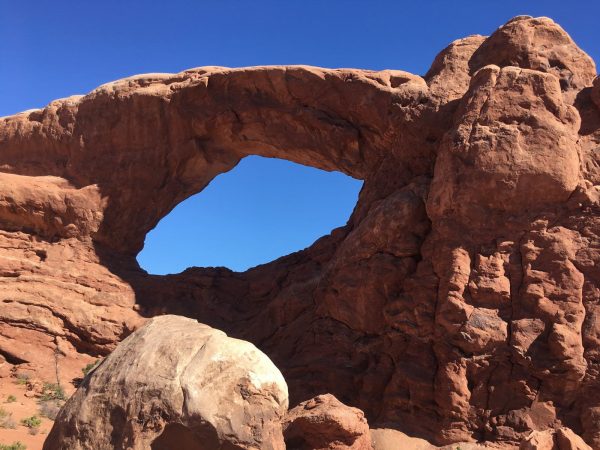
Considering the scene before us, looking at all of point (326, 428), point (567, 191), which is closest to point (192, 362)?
point (326, 428)

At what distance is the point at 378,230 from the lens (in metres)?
13.1

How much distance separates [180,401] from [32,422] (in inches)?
215

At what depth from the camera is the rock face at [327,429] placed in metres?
9.42

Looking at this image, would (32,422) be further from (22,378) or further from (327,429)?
(327,429)

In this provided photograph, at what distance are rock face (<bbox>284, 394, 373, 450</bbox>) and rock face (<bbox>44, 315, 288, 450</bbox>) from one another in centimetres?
170

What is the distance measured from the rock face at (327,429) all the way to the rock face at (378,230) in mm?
1810

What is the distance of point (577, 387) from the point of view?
10438 mm

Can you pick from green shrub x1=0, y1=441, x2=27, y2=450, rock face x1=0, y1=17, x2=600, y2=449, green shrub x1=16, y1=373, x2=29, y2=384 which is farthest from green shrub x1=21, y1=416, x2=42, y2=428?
rock face x1=0, y1=17, x2=600, y2=449

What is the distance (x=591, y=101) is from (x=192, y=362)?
938cm

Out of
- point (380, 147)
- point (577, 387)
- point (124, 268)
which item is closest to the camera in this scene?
point (577, 387)

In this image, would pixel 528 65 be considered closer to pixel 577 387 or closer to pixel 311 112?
pixel 311 112

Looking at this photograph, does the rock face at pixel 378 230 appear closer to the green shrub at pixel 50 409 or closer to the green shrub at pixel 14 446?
the green shrub at pixel 50 409

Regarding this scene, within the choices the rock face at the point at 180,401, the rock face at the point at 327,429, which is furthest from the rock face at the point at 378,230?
the rock face at the point at 180,401

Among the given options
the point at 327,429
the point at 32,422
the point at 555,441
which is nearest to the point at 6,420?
the point at 32,422
